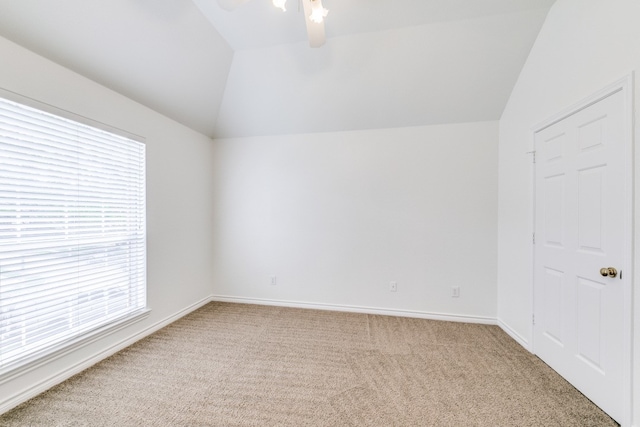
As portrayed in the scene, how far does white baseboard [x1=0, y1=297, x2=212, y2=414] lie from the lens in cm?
159

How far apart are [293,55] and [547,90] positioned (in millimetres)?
2372

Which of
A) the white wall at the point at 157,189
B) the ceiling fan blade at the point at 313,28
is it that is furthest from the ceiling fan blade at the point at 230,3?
the white wall at the point at 157,189

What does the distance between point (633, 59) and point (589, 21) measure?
1.74ft

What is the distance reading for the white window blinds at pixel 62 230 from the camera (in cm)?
159

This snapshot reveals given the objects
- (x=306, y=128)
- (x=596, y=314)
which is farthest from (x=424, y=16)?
(x=596, y=314)

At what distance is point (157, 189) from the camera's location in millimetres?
2676

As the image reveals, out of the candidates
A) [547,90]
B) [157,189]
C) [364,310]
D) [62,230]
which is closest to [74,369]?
[62,230]

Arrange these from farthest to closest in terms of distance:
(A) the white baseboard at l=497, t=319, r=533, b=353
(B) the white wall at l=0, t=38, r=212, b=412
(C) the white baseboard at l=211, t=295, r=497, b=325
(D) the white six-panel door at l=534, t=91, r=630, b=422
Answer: (C) the white baseboard at l=211, t=295, r=497, b=325 < (A) the white baseboard at l=497, t=319, r=533, b=353 < (B) the white wall at l=0, t=38, r=212, b=412 < (D) the white six-panel door at l=534, t=91, r=630, b=422

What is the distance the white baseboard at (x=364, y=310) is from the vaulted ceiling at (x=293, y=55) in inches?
92.2

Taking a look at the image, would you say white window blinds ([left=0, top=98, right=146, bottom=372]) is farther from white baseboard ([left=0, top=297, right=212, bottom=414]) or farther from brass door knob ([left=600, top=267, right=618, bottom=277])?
brass door knob ([left=600, top=267, right=618, bottom=277])

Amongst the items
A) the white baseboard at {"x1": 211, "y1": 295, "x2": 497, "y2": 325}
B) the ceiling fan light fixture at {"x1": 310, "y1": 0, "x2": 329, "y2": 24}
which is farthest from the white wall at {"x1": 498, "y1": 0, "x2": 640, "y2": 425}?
the ceiling fan light fixture at {"x1": 310, "y1": 0, "x2": 329, "y2": 24}

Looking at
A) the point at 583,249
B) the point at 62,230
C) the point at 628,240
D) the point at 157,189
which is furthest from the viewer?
the point at 157,189

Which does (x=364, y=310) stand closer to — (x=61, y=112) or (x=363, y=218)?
(x=363, y=218)

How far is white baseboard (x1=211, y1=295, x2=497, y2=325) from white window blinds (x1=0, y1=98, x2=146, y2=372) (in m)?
1.29
